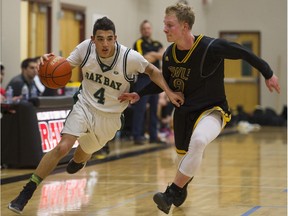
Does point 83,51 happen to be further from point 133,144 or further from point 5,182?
point 133,144

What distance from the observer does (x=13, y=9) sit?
1152cm

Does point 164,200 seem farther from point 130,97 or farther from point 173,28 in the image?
point 173,28

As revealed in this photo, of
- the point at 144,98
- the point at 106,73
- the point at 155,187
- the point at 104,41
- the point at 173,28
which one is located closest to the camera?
the point at 173,28

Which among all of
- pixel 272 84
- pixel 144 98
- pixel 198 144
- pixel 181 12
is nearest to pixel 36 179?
pixel 198 144

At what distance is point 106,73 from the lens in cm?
612

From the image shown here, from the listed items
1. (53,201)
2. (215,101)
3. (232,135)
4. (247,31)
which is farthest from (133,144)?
(247,31)

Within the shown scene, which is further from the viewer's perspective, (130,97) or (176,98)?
(130,97)

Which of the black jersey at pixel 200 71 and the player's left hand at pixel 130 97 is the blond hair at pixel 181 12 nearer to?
the black jersey at pixel 200 71

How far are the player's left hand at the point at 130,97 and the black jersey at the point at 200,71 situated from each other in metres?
0.37

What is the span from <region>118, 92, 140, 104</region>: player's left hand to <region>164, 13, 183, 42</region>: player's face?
2.06 ft

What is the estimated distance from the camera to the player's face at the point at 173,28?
5.71 m

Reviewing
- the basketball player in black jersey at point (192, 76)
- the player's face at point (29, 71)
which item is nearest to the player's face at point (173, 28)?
the basketball player in black jersey at point (192, 76)

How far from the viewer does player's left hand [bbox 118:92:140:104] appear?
6070 millimetres

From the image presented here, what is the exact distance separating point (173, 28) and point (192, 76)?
0.42m
